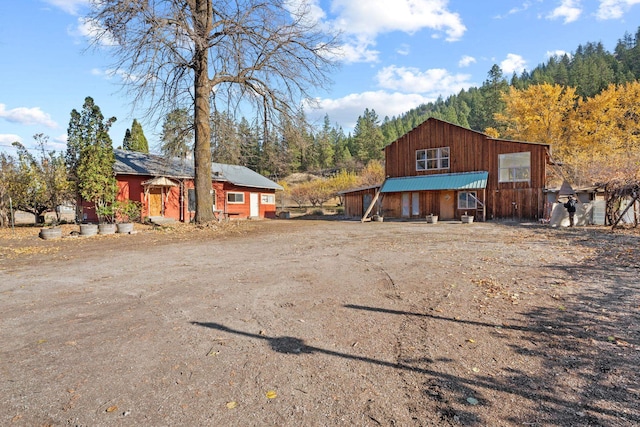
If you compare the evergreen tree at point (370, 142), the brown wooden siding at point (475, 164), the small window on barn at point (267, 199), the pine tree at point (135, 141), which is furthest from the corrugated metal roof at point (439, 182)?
the evergreen tree at point (370, 142)

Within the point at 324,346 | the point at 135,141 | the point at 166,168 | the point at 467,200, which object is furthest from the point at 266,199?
the point at 324,346

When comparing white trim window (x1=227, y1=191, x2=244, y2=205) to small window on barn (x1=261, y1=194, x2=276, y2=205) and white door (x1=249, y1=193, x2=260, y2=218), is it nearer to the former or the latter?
white door (x1=249, y1=193, x2=260, y2=218)

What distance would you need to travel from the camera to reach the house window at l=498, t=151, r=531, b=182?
22891 mm

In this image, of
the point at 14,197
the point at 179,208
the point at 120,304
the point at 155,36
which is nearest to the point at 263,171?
the point at 179,208

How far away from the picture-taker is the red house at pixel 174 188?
21.1 metres

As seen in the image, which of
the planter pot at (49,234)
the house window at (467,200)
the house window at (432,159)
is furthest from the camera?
the house window at (432,159)

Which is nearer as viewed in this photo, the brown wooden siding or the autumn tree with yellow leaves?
the brown wooden siding

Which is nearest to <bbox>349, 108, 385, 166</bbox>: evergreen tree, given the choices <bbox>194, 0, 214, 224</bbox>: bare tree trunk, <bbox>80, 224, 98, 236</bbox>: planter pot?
<bbox>194, 0, 214, 224</bbox>: bare tree trunk

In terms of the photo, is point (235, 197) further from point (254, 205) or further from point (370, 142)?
point (370, 142)

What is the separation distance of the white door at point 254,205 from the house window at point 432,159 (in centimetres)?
1367

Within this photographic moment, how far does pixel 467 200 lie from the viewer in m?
24.9

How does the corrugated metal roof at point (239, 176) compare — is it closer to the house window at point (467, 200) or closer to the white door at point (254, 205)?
the white door at point (254, 205)

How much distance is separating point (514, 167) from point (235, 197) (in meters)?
20.6

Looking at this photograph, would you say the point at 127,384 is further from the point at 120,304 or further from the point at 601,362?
the point at 601,362
